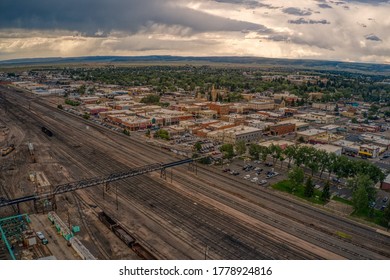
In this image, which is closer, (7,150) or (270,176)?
(270,176)

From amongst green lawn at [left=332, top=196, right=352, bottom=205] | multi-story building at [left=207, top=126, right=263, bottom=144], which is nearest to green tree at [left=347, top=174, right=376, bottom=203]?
green lawn at [left=332, top=196, right=352, bottom=205]

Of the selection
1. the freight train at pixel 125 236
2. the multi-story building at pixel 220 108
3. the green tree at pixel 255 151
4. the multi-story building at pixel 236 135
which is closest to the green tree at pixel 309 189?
the green tree at pixel 255 151

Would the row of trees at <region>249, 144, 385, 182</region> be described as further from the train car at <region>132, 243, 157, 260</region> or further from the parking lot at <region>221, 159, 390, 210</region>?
the train car at <region>132, 243, 157, 260</region>

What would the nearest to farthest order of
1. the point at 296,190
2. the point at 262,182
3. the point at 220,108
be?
the point at 296,190 < the point at 262,182 < the point at 220,108

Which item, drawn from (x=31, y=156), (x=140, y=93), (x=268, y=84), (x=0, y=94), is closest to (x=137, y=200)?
(x=31, y=156)

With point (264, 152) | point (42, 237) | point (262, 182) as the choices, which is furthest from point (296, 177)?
point (42, 237)

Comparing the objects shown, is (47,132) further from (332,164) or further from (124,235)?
(332,164)

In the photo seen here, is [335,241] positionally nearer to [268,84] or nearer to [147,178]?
[147,178]
